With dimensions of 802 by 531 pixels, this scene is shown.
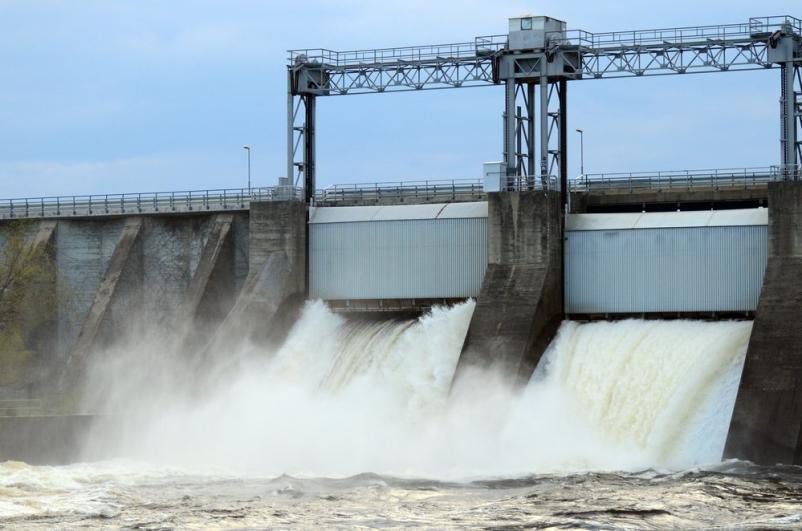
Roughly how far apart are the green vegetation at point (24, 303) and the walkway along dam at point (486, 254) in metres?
0.12

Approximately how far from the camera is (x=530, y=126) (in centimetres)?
5628

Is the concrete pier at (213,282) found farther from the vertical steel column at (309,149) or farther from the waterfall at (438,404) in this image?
the vertical steel column at (309,149)

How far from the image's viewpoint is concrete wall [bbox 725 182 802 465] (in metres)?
43.7

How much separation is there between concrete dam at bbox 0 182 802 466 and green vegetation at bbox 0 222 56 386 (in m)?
0.25

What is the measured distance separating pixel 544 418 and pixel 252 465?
30.8 feet

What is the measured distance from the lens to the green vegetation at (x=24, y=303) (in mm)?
63500

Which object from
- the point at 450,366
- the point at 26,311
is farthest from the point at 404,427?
the point at 26,311

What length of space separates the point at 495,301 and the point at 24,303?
22491 mm

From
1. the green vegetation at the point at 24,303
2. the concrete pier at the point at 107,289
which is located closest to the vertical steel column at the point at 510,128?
the concrete pier at the point at 107,289

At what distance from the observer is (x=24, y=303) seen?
65438 millimetres

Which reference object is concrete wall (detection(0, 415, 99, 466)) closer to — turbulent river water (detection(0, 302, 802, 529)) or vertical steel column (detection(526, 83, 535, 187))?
turbulent river water (detection(0, 302, 802, 529))

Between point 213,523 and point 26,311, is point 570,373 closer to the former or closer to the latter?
point 213,523

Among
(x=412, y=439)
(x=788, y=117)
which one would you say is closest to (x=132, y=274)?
(x=412, y=439)

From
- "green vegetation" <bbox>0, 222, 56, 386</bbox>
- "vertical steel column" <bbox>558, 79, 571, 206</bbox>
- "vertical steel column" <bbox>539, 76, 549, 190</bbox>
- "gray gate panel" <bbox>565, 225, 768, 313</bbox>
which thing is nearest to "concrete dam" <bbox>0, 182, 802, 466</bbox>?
"gray gate panel" <bbox>565, 225, 768, 313</bbox>
